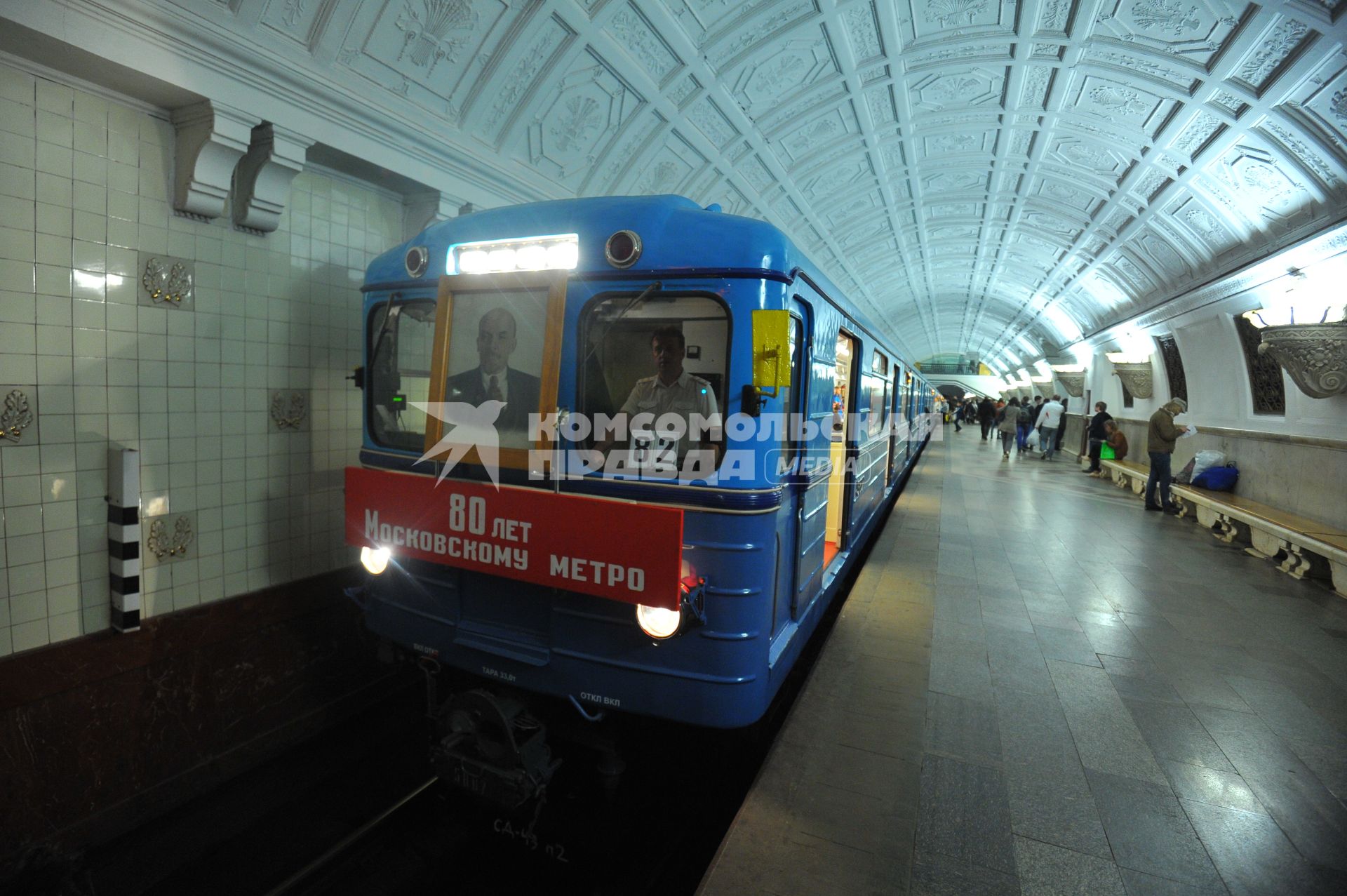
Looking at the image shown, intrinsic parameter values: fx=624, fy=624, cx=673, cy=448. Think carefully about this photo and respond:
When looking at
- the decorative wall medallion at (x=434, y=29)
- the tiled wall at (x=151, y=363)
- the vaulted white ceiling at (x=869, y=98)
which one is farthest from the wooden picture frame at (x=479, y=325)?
the decorative wall medallion at (x=434, y=29)

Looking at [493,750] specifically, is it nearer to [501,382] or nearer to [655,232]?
[501,382]

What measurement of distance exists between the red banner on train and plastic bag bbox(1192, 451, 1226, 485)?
1131 cm

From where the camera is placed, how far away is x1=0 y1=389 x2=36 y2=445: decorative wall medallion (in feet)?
10.1

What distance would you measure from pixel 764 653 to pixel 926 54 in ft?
23.4

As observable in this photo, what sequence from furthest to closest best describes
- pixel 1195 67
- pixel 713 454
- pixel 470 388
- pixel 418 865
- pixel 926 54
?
pixel 926 54, pixel 1195 67, pixel 418 865, pixel 470 388, pixel 713 454

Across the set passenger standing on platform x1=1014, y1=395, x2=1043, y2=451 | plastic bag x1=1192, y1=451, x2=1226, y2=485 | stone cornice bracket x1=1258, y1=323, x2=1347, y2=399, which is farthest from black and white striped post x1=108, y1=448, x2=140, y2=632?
passenger standing on platform x1=1014, y1=395, x2=1043, y2=451

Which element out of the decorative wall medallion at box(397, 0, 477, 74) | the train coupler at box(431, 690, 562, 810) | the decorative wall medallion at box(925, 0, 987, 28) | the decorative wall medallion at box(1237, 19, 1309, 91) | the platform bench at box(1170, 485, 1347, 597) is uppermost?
the decorative wall medallion at box(925, 0, 987, 28)

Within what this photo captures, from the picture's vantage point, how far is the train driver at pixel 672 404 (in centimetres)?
268

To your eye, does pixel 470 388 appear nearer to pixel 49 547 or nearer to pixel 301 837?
pixel 49 547

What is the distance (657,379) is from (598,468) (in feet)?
1.56

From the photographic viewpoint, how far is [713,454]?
265 centimetres

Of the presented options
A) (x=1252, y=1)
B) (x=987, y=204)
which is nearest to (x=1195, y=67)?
(x=1252, y=1)
